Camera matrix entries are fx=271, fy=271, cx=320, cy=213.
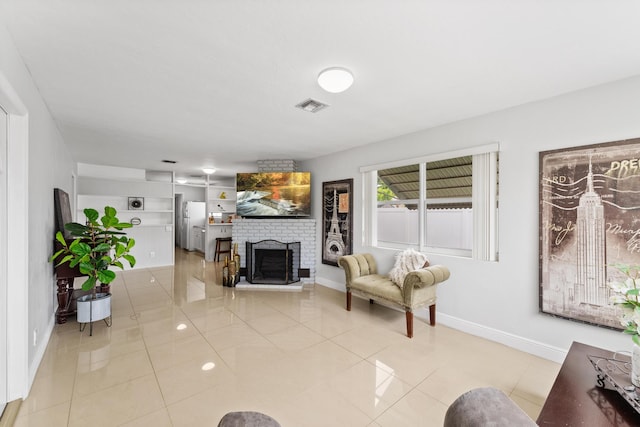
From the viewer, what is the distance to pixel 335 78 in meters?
2.07

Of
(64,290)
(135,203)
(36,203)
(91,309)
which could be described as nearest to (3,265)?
(36,203)

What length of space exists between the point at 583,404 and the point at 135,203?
7.60m

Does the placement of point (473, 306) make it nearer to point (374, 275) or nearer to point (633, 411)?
point (374, 275)

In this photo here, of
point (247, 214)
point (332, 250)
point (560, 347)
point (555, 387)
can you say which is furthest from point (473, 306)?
point (247, 214)

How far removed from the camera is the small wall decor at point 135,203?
6.31 m

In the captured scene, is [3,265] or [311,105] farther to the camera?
[311,105]

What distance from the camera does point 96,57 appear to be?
75.9 inches

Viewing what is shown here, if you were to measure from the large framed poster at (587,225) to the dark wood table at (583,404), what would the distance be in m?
0.91

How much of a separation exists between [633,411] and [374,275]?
2.63m

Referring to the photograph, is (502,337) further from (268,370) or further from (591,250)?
(268,370)

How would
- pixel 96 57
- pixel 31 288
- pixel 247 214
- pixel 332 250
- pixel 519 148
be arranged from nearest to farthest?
pixel 96 57, pixel 31 288, pixel 519 148, pixel 332 250, pixel 247 214

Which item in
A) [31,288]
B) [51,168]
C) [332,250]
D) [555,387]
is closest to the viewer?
[555,387]

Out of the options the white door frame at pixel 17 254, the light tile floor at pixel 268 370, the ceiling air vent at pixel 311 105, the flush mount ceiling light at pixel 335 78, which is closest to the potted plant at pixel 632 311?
the light tile floor at pixel 268 370

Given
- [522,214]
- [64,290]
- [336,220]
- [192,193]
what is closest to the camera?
[522,214]
